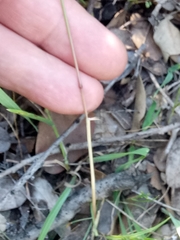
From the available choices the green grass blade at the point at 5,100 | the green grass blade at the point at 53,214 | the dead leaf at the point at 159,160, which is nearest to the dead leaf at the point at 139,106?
the dead leaf at the point at 159,160

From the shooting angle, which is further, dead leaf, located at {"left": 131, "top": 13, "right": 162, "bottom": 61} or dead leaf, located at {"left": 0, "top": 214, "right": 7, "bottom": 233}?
dead leaf, located at {"left": 131, "top": 13, "right": 162, "bottom": 61}

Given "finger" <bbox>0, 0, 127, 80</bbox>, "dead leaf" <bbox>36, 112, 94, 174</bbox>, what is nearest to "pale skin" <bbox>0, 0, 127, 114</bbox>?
"finger" <bbox>0, 0, 127, 80</bbox>

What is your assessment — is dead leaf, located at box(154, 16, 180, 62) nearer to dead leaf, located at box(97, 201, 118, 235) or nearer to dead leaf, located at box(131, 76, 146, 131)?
dead leaf, located at box(131, 76, 146, 131)

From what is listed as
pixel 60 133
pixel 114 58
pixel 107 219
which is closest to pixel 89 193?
pixel 107 219

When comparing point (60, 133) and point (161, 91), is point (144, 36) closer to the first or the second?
point (161, 91)

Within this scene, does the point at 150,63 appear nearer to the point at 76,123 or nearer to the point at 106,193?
the point at 76,123

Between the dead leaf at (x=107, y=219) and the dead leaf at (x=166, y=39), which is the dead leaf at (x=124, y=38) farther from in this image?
the dead leaf at (x=107, y=219)
